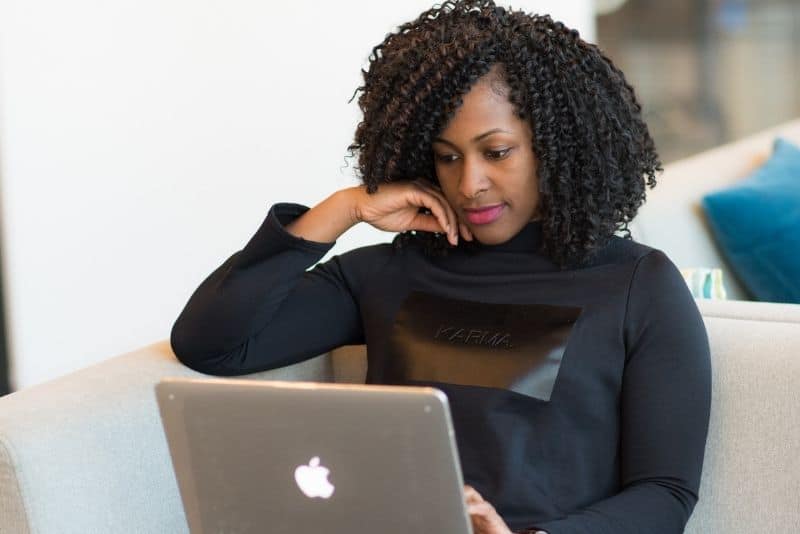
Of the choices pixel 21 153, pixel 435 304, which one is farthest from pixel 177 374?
pixel 21 153

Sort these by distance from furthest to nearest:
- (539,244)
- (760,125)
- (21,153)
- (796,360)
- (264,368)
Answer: (760,125) → (21,153) → (264,368) → (539,244) → (796,360)

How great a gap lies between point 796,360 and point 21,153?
4.53ft

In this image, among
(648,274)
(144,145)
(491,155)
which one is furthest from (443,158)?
(144,145)

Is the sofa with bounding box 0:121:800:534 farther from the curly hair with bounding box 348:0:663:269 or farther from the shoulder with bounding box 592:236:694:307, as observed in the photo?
the curly hair with bounding box 348:0:663:269

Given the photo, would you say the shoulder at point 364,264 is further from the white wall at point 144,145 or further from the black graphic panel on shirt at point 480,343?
the white wall at point 144,145

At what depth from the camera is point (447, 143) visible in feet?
4.58

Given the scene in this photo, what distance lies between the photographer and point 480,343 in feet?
4.53

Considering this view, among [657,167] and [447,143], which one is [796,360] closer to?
[657,167]

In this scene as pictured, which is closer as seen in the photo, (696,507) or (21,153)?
(696,507)

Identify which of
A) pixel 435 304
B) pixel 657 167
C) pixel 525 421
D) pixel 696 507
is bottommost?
pixel 696 507

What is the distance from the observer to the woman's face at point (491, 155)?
1.37m

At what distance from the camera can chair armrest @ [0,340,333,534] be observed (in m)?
1.25

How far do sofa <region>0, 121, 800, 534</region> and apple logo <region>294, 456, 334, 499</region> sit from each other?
1.30 ft

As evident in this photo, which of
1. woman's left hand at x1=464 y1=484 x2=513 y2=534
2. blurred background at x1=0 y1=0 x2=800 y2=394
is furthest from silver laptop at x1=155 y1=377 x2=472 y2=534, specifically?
blurred background at x1=0 y1=0 x2=800 y2=394
